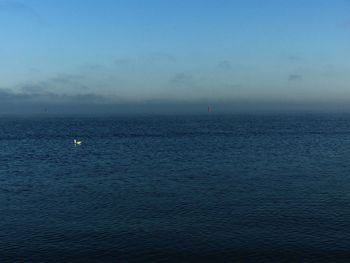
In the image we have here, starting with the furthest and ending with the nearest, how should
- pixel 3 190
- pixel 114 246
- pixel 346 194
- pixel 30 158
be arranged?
pixel 30 158 → pixel 3 190 → pixel 346 194 → pixel 114 246

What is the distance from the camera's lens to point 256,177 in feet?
232

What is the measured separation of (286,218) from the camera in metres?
47.4

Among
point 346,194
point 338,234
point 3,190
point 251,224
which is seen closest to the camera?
point 338,234

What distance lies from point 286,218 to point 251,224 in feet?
16.0

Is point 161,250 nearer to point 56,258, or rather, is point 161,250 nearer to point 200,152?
point 56,258

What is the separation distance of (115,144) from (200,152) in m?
34.5

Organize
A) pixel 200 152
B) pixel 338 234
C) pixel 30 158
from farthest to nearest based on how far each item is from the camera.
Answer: pixel 200 152, pixel 30 158, pixel 338 234

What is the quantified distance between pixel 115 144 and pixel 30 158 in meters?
35.9

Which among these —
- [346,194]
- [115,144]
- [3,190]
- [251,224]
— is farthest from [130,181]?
[115,144]

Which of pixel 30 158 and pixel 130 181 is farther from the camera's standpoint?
pixel 30 158

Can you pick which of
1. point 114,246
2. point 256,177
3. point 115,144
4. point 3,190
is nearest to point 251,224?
point 114,246

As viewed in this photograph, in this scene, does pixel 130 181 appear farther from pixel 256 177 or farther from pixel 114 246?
pixel 114 246

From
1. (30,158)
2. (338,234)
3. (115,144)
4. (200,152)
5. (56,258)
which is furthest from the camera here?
(115,144)

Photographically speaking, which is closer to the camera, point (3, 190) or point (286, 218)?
point (286, 218)
